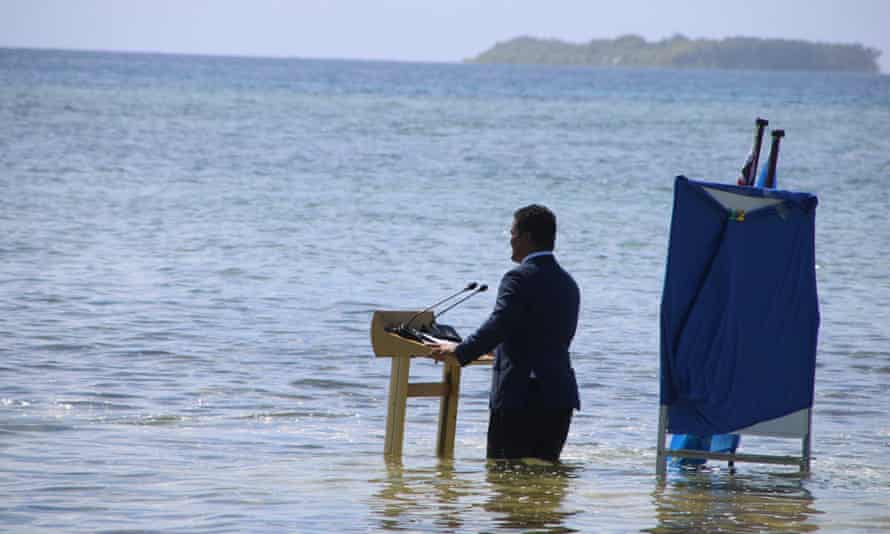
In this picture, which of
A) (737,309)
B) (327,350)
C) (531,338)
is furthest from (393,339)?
(327,350)

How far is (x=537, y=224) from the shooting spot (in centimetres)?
670

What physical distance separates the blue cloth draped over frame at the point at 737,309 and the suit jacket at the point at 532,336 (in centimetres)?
56

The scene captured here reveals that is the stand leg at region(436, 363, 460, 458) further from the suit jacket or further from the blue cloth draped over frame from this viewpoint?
the blue cloth draped over frame

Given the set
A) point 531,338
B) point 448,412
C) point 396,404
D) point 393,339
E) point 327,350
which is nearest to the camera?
point 531,338

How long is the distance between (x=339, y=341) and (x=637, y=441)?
3.80 metres

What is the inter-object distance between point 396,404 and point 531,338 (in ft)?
3.58

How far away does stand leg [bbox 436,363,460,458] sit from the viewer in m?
7.49

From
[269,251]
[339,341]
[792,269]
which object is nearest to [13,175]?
[269,251]

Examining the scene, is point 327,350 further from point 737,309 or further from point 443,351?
point 737,309

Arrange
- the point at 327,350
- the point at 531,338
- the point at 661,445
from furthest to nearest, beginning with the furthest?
the point at 327,350 → the point at 661,445 → the point at 531,338

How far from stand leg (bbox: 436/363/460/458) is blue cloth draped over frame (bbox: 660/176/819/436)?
1107mm

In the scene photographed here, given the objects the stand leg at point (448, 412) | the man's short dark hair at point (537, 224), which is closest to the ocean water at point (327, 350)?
the stand leg at point (448, 412)

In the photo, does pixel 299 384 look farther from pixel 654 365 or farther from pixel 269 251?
pixel 269 251

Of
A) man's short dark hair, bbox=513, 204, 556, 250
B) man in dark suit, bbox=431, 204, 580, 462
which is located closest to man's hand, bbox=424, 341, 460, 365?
man in dark suit, bbox=431, 204, 580, 462
